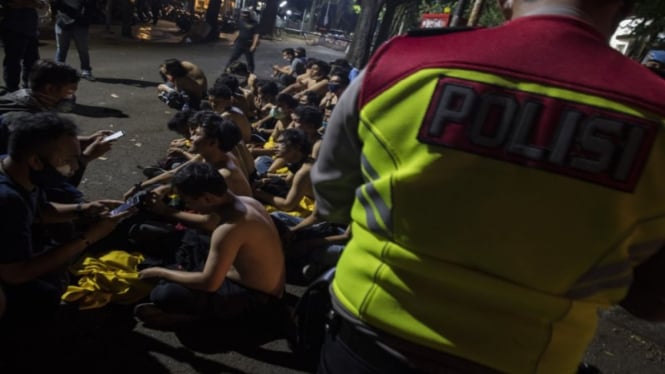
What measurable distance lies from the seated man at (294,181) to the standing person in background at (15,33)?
14.5 ft

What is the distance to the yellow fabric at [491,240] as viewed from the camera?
0.84m

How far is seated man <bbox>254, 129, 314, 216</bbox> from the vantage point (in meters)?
4.24

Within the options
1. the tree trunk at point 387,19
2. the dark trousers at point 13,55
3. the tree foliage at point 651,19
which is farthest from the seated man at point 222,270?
the tree trunk at point 387,19

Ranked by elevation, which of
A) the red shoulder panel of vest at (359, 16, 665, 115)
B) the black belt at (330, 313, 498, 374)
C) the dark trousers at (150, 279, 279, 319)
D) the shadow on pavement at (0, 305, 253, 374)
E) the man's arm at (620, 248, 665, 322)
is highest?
the red shoulder panel of vest at (359, 16, 665, 115)

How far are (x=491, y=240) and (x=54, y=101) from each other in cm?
442

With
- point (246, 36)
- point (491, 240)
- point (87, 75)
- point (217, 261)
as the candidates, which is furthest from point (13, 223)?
point (246, 36)

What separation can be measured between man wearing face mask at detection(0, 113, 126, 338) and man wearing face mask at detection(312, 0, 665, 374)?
2.05 m

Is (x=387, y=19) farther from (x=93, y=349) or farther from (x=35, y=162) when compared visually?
(x=93, y=349)

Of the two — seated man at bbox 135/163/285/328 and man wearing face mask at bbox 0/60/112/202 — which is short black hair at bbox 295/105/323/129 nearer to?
man wearing face mask at bbox 0/60/112/202

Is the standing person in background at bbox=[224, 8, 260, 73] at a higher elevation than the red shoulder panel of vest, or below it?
below

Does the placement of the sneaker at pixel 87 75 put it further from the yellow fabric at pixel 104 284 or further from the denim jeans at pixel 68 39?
the yellow fabric at pixel 104 284

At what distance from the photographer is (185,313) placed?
2.93 m

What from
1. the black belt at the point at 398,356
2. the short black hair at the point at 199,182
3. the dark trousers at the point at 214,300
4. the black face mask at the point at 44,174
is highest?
the black belt at the point at 398,356

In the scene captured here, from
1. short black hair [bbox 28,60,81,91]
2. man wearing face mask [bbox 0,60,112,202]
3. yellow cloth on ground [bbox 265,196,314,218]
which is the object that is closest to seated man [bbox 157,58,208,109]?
man wearing face mask [bbox 0,60,112,202]
